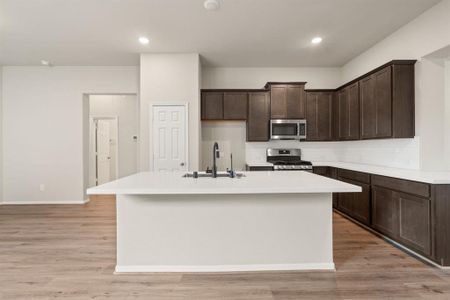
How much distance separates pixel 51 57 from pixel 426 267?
6.50 metres

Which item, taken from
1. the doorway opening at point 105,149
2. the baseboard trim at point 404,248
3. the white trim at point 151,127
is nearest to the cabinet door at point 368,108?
the baseboard trim at point 404,248

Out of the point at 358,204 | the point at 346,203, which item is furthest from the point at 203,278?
the point at 346,203

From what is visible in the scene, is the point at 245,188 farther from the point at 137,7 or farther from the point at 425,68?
the point at 425,68

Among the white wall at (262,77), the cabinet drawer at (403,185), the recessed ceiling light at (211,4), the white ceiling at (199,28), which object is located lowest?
the cabinet drawer at (403,185)

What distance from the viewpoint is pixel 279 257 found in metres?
2.45

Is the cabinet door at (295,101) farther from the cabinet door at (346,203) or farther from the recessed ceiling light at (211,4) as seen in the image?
the recessed ceiling light at (211,4)

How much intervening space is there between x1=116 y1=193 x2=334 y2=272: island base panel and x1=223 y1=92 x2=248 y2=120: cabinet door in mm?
2871

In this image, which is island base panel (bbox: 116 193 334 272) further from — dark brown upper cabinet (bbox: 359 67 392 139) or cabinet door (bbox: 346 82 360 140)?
cabinet door (bbox: 346 82 360 140)

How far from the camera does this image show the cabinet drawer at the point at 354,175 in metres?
3.58

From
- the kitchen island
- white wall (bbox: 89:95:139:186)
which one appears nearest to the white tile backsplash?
the kitchen island

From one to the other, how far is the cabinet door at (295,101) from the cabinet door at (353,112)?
2.72ft

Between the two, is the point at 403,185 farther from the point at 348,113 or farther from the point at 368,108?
the point at 348,113

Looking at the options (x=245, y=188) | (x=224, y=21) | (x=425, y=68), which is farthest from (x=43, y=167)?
(x=425, y=68)

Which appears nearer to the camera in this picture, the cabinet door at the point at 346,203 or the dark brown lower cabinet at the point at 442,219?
the dark brown lower cabinet at the point at 442,219
